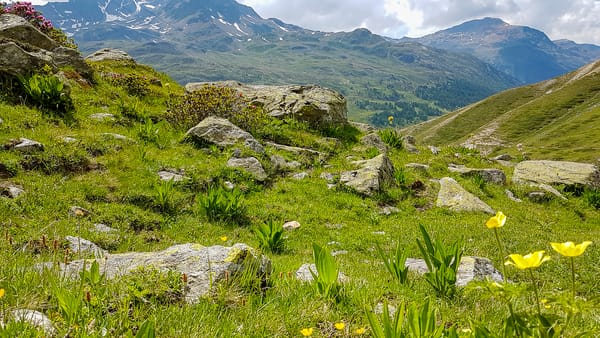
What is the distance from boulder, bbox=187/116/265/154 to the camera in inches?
608

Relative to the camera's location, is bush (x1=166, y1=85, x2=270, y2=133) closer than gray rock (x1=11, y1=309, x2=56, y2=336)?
No

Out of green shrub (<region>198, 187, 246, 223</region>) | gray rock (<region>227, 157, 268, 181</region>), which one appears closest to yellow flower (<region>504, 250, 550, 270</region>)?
green shrub (<region>198, 187, 246, 223</region>)

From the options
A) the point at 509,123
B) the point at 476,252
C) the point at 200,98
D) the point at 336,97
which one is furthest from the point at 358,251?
the point at 509,123

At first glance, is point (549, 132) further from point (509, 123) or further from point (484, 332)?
point (484, 332)

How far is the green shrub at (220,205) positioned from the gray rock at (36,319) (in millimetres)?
7197

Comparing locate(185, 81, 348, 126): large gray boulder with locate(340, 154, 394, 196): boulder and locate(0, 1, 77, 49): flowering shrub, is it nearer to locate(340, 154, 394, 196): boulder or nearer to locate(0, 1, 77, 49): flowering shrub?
locate(340, 154, 394, 196): boulder

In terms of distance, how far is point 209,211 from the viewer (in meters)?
10.3

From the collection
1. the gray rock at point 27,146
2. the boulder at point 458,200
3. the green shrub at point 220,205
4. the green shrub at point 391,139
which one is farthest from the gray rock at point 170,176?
the green shrub at point 391,139

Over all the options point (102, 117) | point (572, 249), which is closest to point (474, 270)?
point (572, 249)

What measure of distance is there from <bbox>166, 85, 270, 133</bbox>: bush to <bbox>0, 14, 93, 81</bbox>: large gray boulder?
16.7ft

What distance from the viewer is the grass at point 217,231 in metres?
3.31

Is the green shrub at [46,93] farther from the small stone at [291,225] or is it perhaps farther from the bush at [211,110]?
the small stone at [291,225]

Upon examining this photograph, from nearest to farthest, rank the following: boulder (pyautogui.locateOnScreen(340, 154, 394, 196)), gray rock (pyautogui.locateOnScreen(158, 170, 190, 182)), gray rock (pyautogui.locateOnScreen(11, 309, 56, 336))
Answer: gray rock (pyautogui.locateOnScreen(11, 309, 56, 336)) < gray rock (pyautogui.locateOnScreen(158, 170, 190, 182)) < boulder (pyautogui.locateOnScreen(340, 154, 394, 196))

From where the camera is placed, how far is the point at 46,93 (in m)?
13.3
